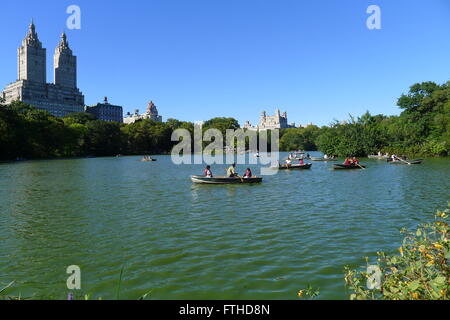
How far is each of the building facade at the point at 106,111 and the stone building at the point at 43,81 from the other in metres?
9.88

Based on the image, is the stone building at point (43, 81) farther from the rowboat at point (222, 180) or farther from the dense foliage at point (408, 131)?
the rowboat at point (222, 180)

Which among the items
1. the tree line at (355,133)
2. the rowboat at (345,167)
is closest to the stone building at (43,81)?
the tree line at (355,133)

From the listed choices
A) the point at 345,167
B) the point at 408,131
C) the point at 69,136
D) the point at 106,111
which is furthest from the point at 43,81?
the point at 345,167

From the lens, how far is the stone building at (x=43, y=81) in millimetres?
150613

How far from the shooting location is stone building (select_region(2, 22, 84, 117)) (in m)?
151

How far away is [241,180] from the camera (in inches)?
998

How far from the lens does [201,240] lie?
35.8 ft

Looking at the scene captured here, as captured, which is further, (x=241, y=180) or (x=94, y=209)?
(x=241, y=180)
